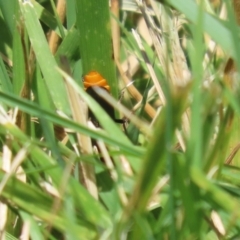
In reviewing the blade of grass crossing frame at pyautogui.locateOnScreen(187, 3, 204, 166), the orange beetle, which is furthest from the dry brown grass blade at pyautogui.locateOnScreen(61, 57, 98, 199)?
the blade of grass crossing frame at pyautogui.locateOnScreen(187, 3, 204, 166)

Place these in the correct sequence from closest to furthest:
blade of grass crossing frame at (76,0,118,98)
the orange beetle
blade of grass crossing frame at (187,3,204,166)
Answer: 1. blade of grass crossing frame at (187,3,204,166)
2. the orange beetle
3. blade of grass crossing frame at (76,0,118,98)

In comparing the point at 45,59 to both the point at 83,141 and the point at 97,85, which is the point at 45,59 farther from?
the point at 83,141

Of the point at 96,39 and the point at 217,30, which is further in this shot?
the point at 96,39

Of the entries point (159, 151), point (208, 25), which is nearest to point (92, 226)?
point (159, 151)

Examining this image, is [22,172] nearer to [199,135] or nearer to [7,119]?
[7,119]

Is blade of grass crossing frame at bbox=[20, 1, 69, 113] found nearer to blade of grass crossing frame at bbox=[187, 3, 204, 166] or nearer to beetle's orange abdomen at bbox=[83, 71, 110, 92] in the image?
beetle's orange abdomen at bbox=[83, 71, 110, 92]

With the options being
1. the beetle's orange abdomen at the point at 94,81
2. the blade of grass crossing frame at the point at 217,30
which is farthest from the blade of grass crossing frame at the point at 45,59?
the blade of grass crossing frame at the point at 217,30

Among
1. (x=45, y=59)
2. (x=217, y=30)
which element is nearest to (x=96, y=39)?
(x=45, y=59)

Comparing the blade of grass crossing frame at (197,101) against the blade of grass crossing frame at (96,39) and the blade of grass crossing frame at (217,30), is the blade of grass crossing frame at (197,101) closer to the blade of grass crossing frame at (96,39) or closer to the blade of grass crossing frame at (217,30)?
the blade of grass crossing frame at (217,30)
